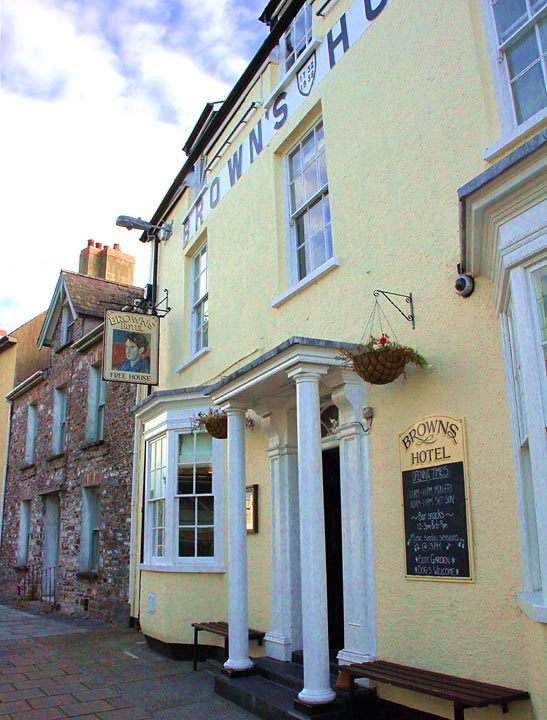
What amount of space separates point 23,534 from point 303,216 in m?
13.2

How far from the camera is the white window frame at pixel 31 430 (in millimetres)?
17562

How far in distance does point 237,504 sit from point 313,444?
5.57 ft

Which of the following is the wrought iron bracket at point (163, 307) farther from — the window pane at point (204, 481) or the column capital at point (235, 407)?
the column capital at point (235, 407)

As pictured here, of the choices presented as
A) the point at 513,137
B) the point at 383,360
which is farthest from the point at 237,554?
the point at 513,137

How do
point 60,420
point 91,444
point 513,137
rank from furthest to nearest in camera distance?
1. point 60,420
2. point 91,444
3. point 513,137

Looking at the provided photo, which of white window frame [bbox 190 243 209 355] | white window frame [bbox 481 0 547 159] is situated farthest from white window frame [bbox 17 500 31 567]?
white window frame [bbox 481 0 547 159]

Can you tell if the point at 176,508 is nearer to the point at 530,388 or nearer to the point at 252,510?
the point at 252,510

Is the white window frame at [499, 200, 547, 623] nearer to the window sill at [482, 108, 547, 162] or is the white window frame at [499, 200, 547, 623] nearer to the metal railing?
the window sill at [482, 108, 547, 162]

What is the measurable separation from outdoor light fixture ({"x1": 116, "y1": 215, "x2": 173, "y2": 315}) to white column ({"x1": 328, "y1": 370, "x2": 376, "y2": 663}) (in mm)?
5472

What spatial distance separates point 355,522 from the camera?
571 centimetres

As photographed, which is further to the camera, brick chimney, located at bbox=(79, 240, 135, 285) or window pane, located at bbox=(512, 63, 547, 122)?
brick chimney, located at bbox=(79, 240, 135, 285)

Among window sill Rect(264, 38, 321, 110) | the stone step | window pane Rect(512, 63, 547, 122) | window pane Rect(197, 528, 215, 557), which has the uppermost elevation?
window sill Rect(264, 38, 321, 110)

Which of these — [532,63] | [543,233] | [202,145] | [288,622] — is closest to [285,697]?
[288,622]

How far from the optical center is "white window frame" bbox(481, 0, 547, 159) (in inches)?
177
